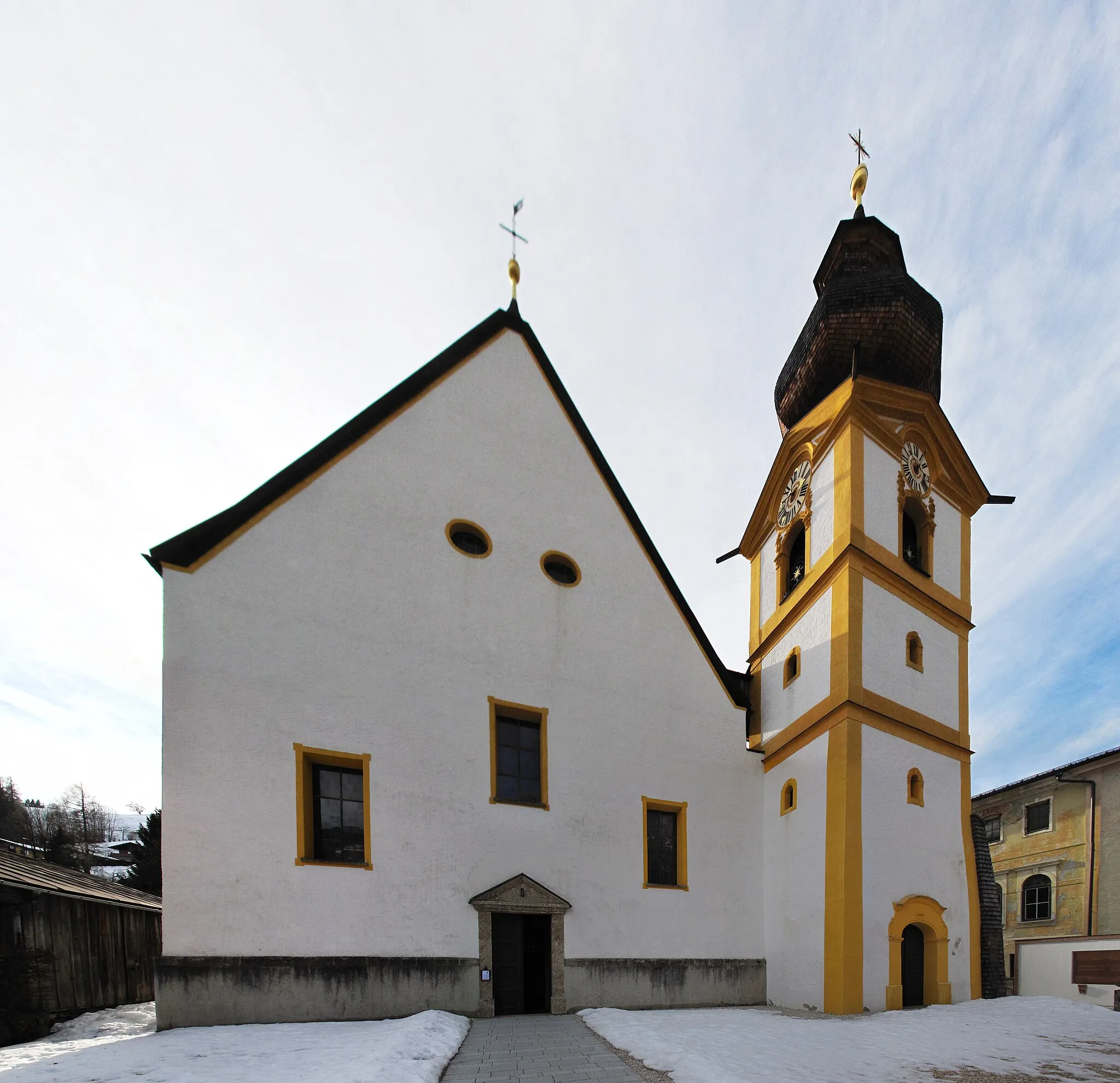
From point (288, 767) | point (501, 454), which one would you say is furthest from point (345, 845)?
point (501, 454)

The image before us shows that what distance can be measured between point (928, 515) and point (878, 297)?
494cm

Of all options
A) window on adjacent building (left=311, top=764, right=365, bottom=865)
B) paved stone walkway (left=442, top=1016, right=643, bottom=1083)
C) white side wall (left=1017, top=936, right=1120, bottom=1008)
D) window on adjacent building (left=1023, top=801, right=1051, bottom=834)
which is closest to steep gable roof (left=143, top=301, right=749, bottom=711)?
window on adjacent building (left=311, top=764, right=365, bottom=865)

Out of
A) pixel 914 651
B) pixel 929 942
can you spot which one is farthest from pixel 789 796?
pixel 914 651

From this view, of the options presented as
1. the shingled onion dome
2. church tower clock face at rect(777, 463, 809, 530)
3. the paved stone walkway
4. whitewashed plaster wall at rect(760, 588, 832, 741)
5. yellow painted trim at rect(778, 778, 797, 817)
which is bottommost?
the paved stone walkway

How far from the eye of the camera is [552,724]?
11.7m

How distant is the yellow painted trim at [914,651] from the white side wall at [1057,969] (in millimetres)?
6809

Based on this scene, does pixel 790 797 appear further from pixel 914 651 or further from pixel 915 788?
pixel 914 651

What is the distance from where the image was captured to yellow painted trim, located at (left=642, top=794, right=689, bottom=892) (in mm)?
11844

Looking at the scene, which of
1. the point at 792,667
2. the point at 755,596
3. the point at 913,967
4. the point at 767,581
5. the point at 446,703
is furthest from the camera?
the point at 755,596

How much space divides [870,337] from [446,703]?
12.0 m

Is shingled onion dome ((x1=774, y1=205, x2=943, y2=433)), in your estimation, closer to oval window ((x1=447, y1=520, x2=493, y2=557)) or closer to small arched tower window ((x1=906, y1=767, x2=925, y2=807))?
small arched tower window ((x1=906, y1=767, x2=925, y2=807))

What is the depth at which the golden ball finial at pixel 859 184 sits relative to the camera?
1786 centimetres

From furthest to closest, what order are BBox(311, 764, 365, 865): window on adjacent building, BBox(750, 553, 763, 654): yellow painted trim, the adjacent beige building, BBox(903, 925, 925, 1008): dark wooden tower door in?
the adjacent beige building
BBox(750, 553, 763, 654): yellow painted trim
BBox(903, 925, 925, 1008): dark wooden tower door
BBox(311, 764, 365, 865): window on adjacent building

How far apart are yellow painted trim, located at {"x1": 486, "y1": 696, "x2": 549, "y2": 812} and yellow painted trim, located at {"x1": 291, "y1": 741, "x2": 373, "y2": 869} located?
6.38ft
